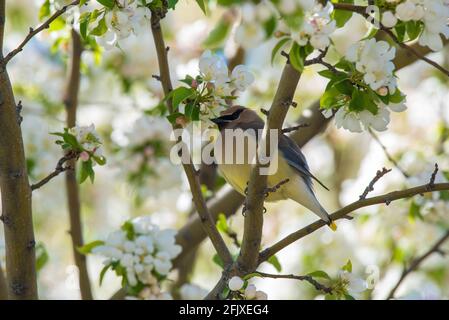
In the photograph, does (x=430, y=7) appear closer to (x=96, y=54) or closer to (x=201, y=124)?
(x=201, y=124)

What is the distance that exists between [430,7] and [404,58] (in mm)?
1735

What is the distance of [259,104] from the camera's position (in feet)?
18.2

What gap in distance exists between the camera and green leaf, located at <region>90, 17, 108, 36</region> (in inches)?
105

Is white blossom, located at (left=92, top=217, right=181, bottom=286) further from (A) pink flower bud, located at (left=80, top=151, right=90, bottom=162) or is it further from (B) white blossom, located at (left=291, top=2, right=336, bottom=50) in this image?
(B) white blossom, located at (left=291, top=2, right=336, bottom=50)

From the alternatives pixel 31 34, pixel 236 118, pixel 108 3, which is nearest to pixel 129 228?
pixel 236 118

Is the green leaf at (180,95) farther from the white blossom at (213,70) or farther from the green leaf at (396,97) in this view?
the green leaf at (396,97)

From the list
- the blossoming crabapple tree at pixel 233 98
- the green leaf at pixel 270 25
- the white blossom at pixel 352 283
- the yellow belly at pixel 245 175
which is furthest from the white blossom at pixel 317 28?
the yellow belly at pixel 245 175

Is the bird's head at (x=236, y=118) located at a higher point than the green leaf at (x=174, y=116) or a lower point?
higher

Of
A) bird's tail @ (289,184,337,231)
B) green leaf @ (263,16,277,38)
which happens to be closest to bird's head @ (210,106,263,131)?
bird's tail @ (289,184,337,231)

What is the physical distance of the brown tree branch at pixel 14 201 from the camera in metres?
2.78

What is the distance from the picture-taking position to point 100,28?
268cm

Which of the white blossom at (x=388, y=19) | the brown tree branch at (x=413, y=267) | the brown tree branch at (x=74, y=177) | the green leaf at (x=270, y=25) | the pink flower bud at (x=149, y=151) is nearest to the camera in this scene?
the green leaf at (x=270, y=25)

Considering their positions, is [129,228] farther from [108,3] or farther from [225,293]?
[108,3]

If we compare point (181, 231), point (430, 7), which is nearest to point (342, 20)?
point (430, 7)
